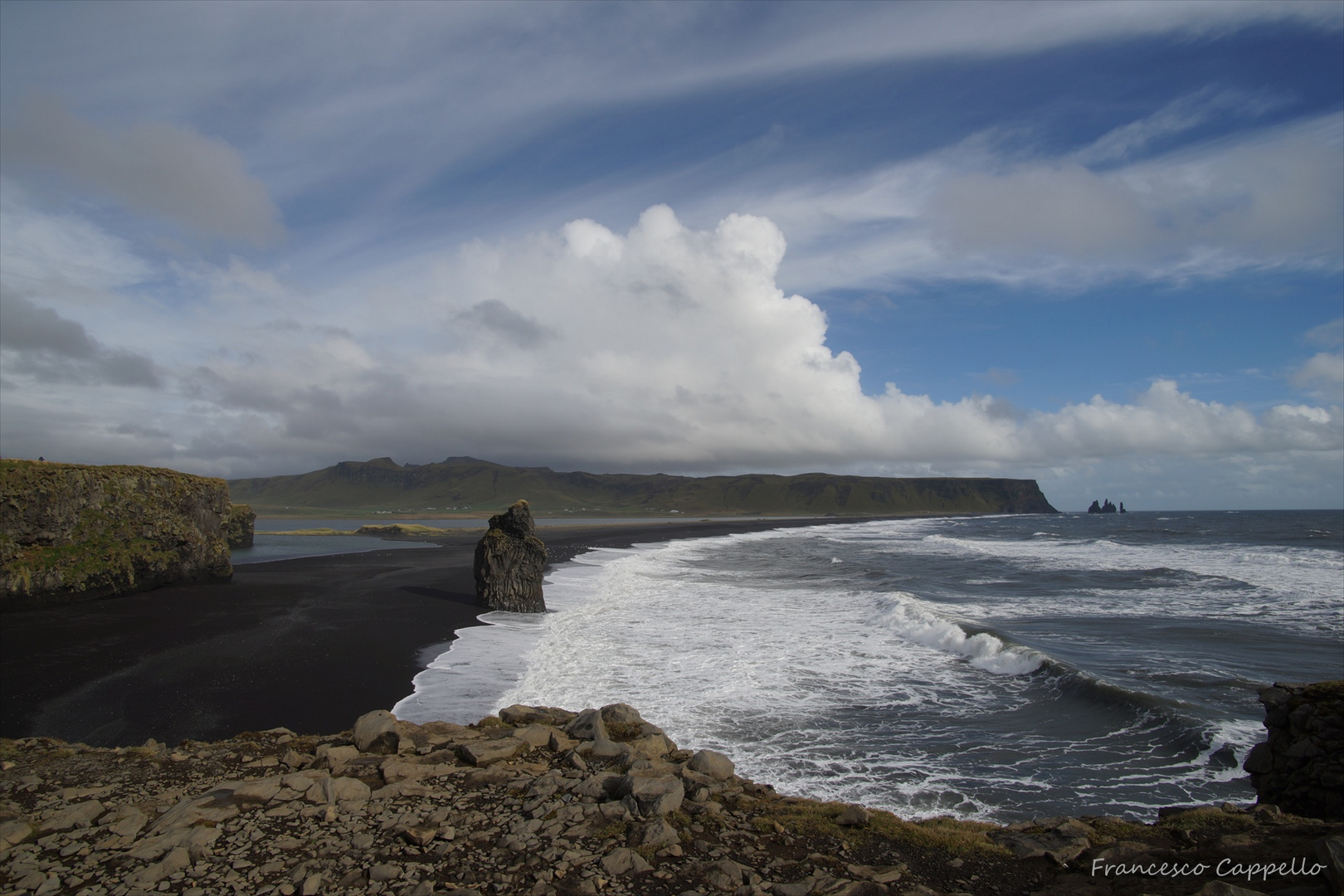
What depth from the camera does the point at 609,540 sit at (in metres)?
65.9

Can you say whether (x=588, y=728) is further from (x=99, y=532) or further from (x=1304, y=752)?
(x=99, y=532)

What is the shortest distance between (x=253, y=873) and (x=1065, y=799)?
10111 mm

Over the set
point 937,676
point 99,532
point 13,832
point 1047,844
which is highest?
point 99,532

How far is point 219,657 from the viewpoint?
15.6 m

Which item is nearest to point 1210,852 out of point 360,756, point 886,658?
point 360,756

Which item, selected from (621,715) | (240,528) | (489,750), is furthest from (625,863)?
(240,528)

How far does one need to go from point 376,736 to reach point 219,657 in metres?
10.9

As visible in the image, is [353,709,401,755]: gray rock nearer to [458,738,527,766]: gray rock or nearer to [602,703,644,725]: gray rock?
[458,738,527,766]: gray rock

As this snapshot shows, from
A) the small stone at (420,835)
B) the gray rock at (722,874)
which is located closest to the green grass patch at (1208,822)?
the gray rock at (722,874)

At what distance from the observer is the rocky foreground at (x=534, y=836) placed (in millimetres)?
5199

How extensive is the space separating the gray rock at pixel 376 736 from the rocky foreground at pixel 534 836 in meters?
0.08

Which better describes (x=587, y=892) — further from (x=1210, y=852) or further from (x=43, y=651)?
(x=43, y=651)

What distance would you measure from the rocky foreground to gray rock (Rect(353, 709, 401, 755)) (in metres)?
0.08

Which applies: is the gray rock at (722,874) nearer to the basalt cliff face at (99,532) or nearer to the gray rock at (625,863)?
the gray rock at (625,863)
